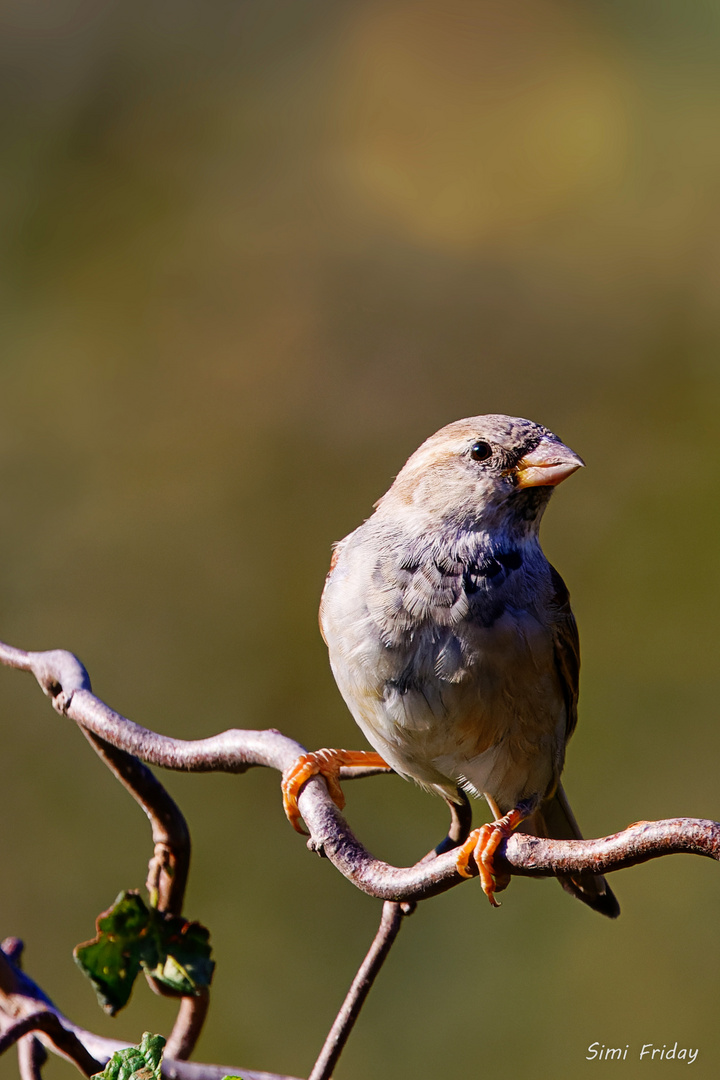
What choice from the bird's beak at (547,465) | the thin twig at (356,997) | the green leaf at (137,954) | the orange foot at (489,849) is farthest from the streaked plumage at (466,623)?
the green leaf at (137,954)

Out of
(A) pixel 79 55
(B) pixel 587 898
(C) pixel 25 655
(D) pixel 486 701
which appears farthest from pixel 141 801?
(A) pixel 79 55

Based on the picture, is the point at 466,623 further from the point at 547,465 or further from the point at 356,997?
the point at 356,997

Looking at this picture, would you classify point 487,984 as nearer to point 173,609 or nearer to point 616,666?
point 616,666

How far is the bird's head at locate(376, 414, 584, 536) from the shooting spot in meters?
2.07

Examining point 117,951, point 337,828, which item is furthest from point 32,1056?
point 337,828

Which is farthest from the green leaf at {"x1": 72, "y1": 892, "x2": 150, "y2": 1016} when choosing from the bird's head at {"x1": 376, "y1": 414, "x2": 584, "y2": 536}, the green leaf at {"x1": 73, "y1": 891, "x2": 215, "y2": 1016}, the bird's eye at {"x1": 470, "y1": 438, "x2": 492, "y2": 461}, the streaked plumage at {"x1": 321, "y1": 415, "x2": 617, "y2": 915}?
the bird's eye at {"x1": 470, "y1": 438, "x2": 492, "y2": 461}

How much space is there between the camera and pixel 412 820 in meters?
4.19

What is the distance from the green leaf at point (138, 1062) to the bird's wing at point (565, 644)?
3.74 feet

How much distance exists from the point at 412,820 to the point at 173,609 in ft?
4.28

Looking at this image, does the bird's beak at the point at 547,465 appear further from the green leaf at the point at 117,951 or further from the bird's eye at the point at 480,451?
the green leaf at the point at 117,951

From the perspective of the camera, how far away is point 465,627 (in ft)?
6.46

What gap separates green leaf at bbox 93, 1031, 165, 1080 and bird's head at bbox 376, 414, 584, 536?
1103 mm

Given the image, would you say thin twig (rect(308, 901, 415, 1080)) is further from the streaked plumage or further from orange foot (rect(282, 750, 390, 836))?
the streaked plumage

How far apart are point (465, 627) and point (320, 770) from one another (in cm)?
38
